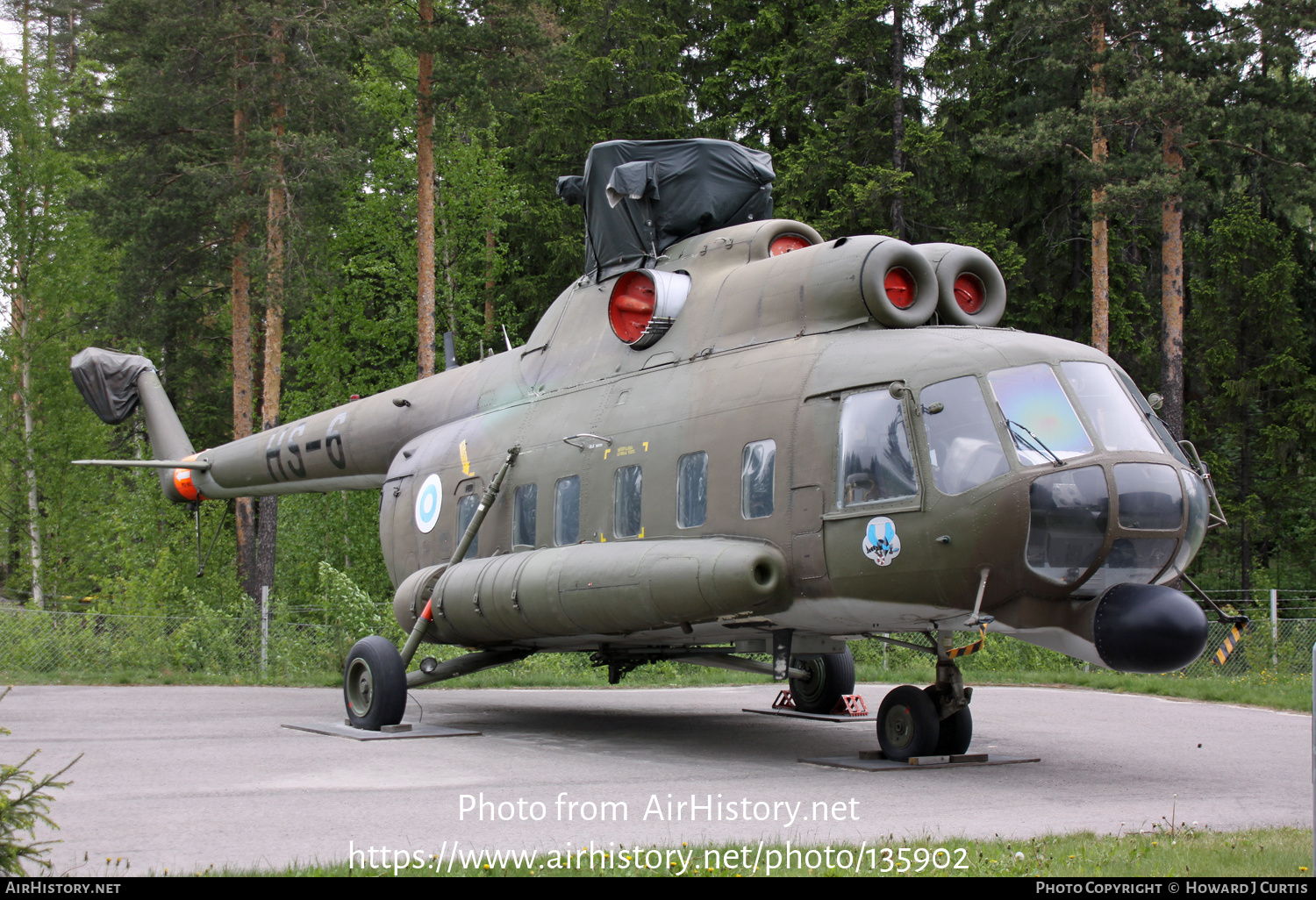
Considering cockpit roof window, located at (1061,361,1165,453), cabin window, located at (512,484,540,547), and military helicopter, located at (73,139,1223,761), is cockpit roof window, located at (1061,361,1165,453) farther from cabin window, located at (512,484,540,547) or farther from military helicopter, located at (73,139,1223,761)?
cabin window, located at (512,484,540,547)

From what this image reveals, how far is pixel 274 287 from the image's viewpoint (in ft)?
77.8

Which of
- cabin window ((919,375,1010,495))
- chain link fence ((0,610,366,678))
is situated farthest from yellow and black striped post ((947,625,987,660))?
chain link fence ((0,610,366,678))

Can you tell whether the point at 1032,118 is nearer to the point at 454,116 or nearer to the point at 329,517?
the point at 454,116

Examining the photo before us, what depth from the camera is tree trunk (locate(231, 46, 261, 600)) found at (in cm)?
2569

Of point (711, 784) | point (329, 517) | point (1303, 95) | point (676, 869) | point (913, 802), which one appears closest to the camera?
point (676, 869)

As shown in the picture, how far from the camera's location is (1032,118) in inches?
1082

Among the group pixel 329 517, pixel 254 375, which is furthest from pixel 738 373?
pixel 254 375

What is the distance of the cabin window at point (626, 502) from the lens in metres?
10.3

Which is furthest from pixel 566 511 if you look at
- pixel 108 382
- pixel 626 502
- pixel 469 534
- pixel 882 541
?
pixel 108 382

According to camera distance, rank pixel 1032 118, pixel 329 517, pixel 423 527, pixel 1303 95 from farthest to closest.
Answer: pixel 329 517
pixel 1032 118
pixel 1303 95
pixel 423 527

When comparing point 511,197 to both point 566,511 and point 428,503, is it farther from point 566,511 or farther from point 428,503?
point 566,511

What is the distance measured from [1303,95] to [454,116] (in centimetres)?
1733

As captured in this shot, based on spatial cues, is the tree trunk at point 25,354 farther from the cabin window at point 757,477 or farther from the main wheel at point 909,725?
the main wheel at point 909,725

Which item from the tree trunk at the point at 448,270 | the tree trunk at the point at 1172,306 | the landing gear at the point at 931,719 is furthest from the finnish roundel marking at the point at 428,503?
the tree trunk at the point at 448,270
